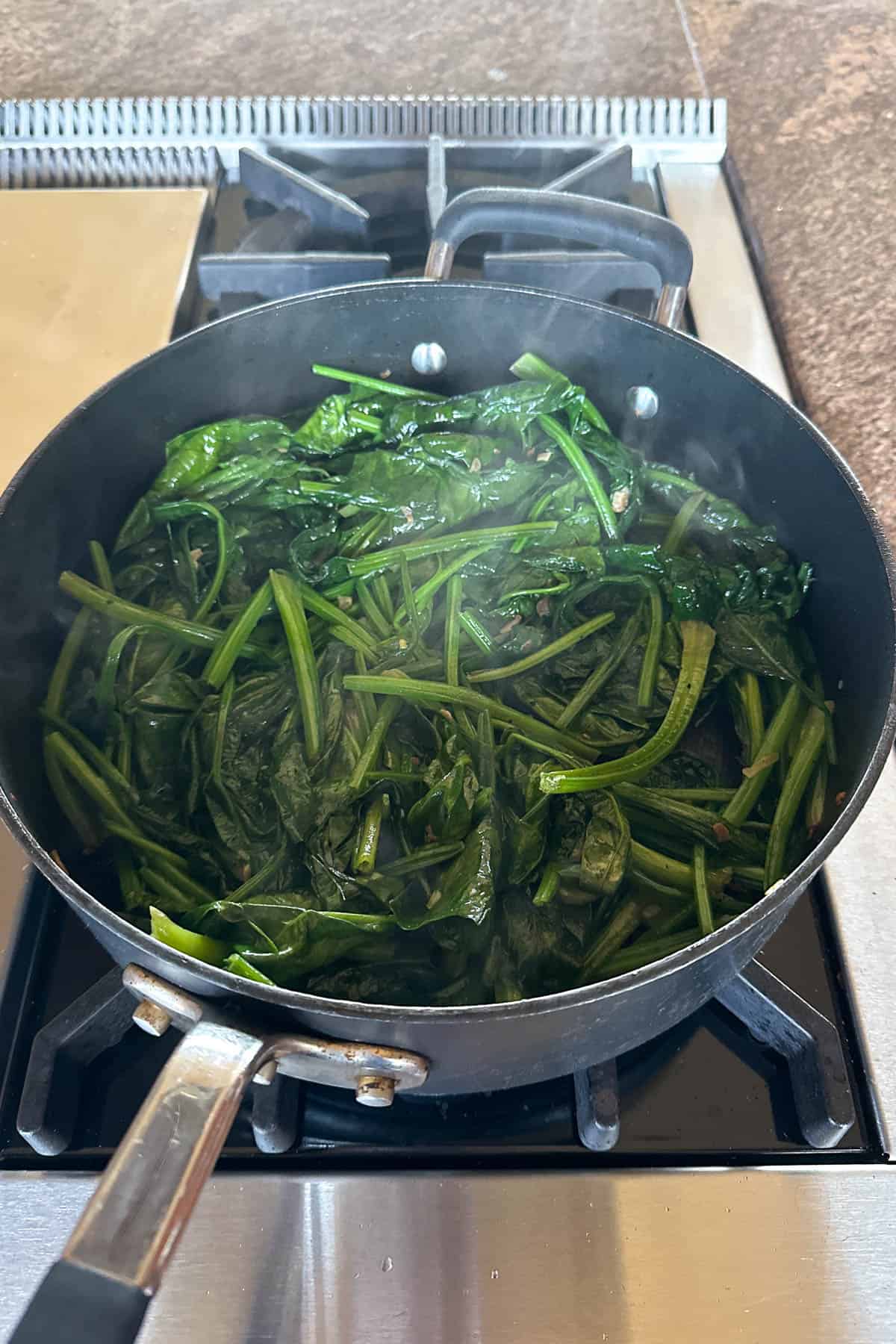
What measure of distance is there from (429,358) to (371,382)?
0.32 ft

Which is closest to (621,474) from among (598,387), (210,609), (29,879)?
(598,387)

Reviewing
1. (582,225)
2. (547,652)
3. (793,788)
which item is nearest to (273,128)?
(582,225)

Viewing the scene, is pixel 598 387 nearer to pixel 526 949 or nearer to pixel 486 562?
pixel 486 562

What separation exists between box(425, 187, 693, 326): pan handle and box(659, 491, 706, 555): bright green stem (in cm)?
25

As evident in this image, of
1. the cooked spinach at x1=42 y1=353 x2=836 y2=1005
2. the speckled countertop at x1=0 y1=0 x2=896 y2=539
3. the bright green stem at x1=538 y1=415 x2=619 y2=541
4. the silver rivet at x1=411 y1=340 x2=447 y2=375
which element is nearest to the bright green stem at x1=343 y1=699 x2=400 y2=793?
the cooked spinach at x1=42 y1=353 x2=836 y2=1005

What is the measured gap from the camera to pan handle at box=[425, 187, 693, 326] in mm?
1258

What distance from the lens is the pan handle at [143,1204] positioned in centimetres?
52

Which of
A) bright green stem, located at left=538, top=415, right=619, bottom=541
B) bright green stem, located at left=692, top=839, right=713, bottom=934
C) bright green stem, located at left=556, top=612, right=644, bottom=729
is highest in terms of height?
bright green stem, located at left=538, top=415, right=619, bottom=541

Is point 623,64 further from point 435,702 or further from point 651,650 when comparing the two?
point 435,702

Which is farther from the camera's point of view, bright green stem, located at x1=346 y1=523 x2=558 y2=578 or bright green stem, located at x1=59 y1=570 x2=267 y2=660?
bright green stem, located at x1=346 y1=523 x2=558 y2=578

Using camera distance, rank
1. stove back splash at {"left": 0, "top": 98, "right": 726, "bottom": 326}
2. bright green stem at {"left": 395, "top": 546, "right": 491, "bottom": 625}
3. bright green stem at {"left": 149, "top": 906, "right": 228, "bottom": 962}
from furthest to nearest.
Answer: stove back splash at {"left": 0, "top": 98, "right": 726, "bottom": 326}
bright green stem at {"left": 395, "top": 546, "right": 491, "bottom": 625}
bright green stem at {"left": 149, "top": 906, "right": 228, "bottom": 962}

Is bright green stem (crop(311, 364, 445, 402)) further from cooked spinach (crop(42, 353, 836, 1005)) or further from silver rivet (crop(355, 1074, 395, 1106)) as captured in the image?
silver rivet (crop(355, 1074, 395, 1106))

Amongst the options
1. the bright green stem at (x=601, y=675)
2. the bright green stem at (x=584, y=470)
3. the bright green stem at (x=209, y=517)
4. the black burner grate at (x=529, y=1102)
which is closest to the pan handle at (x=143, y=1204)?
the black burner grate at (x=529, y=1102)

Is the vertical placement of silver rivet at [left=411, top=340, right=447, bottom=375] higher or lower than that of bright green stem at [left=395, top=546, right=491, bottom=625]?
higher
